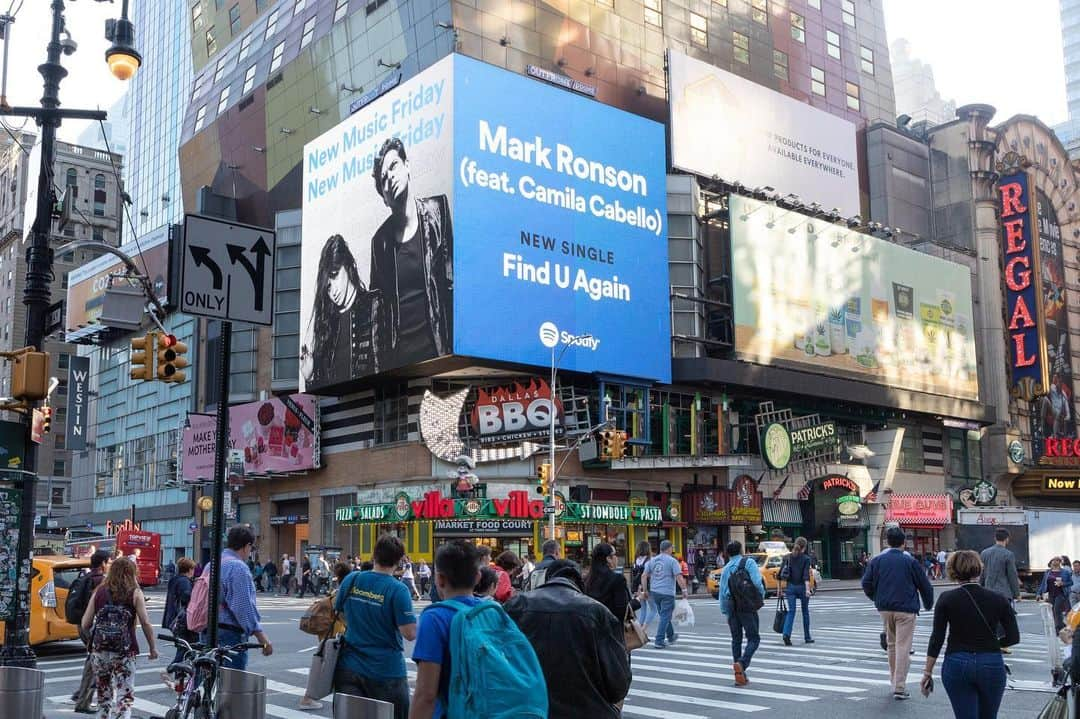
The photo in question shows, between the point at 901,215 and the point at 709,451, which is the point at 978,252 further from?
the point at 709,451

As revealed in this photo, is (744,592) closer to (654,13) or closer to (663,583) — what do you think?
(663,583)

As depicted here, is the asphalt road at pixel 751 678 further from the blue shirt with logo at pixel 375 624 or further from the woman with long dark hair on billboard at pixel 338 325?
the woman with long dark hair on billboard at pixel 338 325

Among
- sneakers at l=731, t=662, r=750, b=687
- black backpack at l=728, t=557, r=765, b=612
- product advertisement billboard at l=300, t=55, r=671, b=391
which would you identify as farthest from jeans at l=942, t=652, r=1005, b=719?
product advertisement billboard at l=300, t=55, r=671, b=391

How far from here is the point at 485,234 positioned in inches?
1833

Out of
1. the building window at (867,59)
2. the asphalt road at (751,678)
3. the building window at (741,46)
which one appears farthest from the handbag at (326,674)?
the building window at (867,59)

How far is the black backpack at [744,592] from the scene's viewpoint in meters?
14.5

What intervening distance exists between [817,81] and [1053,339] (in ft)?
79.7

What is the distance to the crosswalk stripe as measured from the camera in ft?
40.6

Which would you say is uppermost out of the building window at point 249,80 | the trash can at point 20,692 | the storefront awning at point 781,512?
the building window at point 249,80

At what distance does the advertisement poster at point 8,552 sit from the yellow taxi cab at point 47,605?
7524mm

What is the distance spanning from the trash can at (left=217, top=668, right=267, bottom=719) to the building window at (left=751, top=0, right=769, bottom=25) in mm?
63988

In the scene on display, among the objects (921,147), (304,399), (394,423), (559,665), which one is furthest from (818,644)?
(921,147)

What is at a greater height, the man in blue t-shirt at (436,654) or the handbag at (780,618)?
the man in blue t-shirt at (436,654)

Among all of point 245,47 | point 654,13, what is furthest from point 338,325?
point 245,47
